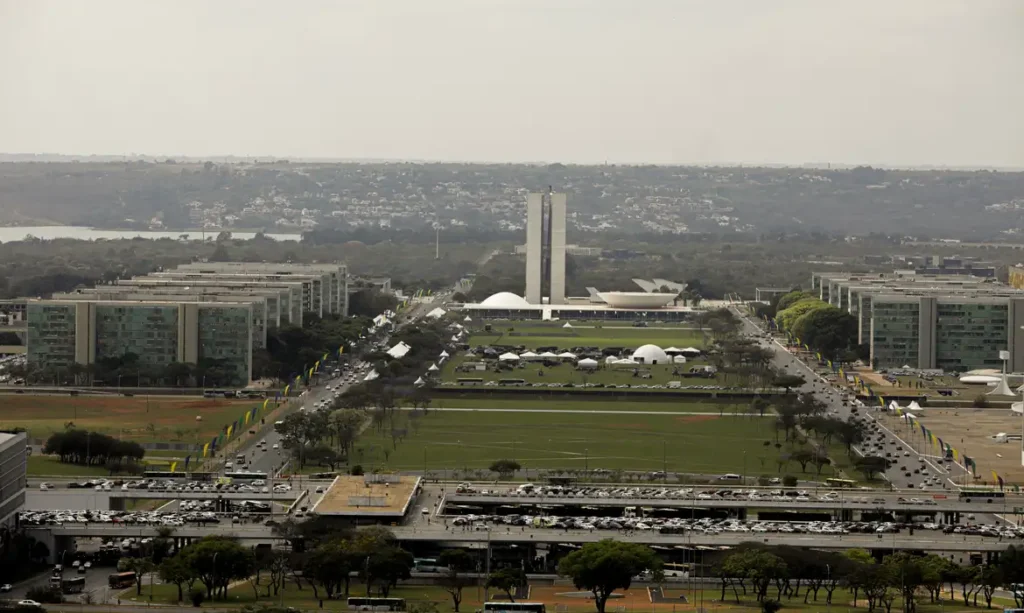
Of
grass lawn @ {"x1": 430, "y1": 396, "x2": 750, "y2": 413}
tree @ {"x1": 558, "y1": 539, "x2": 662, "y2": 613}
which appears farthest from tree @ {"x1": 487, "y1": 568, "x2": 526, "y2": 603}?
grass lawn @ {"x1": 430, "y1": 396, "x2": 750, "y2": 413}

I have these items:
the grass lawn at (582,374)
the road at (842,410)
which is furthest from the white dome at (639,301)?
the grass lawn at (582,374)

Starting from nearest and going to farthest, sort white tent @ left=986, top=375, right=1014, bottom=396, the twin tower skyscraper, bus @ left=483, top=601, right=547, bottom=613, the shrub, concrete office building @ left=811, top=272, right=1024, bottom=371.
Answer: bus @ left=483, top=601, right=547, bottom=613, the shrub, white tent @ left=986, top=375, right=1014, bottom=396, concrete office building @ left=811, top=272, right=1024, bottom=371, the twin tower skyscraper

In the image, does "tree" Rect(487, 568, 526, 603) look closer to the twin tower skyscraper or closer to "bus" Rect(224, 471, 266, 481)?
"bus" Rect(224, 471, 266, 481)

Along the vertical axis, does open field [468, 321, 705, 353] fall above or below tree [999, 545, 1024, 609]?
above

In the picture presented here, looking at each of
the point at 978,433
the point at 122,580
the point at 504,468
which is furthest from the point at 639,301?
the point at 122,580

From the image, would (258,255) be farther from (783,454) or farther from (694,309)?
(783,454)
